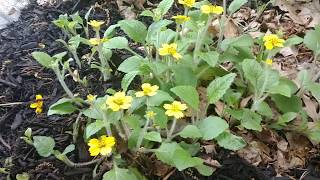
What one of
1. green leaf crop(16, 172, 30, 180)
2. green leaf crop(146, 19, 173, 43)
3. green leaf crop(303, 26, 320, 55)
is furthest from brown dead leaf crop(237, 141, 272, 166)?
green leaf crop(16, 172, 30, 180)

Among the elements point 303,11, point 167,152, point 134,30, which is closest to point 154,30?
point 134,30

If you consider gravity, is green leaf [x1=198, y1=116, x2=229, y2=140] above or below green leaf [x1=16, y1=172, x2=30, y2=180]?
above

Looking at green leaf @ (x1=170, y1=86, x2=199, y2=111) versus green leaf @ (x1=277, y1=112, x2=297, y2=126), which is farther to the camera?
green leaf @ (x1=277, y1=112, x2=297, y2=126)

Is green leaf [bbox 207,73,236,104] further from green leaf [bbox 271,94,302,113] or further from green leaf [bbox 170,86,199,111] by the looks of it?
green leaf [bbox 271,94,302,113]

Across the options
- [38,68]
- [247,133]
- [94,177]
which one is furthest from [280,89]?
[38,68]

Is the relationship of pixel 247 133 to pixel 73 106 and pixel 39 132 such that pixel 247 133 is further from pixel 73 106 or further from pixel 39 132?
pixel 39 132

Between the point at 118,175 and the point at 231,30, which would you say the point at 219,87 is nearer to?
the point at 118,175
